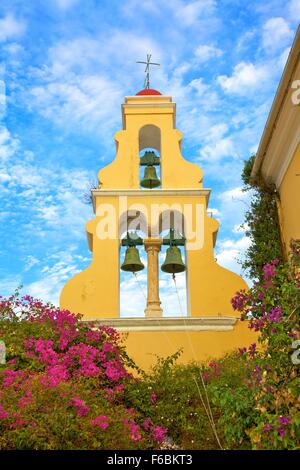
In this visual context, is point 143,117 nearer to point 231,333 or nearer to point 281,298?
point 231,333

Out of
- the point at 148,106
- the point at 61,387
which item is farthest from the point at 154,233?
the point at 61,387

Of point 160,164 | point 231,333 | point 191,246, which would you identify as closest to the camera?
point 231,333

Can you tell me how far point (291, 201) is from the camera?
821 cm

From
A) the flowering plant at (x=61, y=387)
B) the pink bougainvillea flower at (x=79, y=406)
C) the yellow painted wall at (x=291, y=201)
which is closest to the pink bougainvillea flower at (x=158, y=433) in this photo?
the flowering plant at (x=61, y=387)

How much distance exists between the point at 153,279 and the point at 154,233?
95cm

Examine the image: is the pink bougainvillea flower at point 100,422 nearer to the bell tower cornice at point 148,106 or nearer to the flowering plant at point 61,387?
the flowering plant at point 61,387

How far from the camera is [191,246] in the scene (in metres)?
10.3

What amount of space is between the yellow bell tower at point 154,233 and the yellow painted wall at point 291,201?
1.81 metres

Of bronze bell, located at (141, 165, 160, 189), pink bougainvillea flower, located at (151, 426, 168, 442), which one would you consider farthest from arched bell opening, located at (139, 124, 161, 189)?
pink bougainvillea flower, located at (151, 426, 168, 442)

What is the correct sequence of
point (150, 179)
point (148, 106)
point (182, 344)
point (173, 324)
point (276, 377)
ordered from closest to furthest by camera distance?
point (276, 377)
point (182, 344)
point (173, 324)
point (150, 179)
point (148, 106)

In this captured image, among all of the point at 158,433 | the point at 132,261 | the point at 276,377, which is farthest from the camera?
the point at 132,261

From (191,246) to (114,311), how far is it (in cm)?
197

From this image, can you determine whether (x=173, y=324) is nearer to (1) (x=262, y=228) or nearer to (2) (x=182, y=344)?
(2) (x=182, y=344)

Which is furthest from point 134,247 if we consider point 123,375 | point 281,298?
point 281,298
